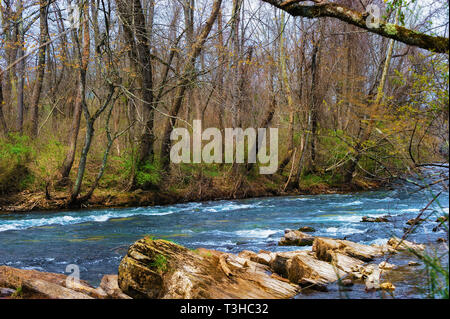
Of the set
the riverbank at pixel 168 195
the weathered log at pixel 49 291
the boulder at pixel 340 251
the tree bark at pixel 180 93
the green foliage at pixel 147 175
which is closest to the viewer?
the weathered log at pixel 49 291

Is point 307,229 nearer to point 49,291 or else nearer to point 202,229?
point 202,229

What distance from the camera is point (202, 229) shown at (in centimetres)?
962

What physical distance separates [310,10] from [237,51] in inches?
454

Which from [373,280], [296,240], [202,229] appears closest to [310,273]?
[373,280]

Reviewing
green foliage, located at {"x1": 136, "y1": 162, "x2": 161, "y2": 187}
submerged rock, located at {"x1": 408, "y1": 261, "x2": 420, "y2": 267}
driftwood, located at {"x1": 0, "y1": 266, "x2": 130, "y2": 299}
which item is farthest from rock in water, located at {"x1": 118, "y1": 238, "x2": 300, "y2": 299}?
green foliage, located at {"x1": 136, "y1": 162, "x2": 161, "y2": 187}

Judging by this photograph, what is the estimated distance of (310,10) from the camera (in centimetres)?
478

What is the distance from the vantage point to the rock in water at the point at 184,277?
4.12 metres

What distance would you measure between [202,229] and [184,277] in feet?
18.0

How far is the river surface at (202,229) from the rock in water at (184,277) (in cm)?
58

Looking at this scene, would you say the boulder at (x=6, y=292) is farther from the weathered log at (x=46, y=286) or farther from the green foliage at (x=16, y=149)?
the green foliage at (x=16, y=149)

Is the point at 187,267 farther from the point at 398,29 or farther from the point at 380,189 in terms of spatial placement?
the point at 380,189

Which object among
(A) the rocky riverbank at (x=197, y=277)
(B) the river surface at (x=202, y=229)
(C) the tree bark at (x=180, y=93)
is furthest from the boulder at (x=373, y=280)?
(C) the tree bark at (x=180, y=93)

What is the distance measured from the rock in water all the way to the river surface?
583 millimetres
